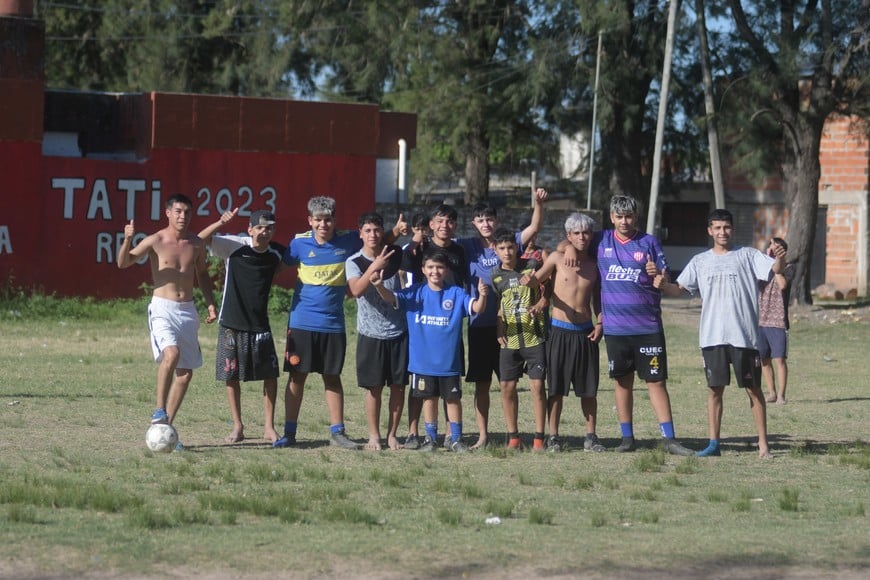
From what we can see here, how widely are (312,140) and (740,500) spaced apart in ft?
64.4

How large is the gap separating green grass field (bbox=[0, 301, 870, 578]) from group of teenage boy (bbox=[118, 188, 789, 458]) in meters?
0.48

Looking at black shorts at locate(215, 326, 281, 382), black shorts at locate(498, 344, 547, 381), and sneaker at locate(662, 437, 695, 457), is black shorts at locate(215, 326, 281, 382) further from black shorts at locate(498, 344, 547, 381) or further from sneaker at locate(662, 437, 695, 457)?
sneaker at locate(662, 437, 695, 457)

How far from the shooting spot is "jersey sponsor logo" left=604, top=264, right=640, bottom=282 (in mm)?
10344

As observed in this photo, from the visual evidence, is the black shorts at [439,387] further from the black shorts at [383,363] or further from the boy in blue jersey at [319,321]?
the boy in blue jersey at [319,321]

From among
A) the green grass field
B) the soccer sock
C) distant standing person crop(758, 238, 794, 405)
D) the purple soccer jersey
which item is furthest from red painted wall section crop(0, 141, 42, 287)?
the purple soccer jersey

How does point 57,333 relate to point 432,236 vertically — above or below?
below

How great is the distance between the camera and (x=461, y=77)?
3444cm

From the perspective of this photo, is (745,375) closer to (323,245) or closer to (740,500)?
(740,500)

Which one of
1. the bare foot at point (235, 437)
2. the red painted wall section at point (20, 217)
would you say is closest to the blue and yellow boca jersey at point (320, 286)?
the bare foot at point (235, 437)

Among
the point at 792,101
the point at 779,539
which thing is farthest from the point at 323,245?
the point at 792,101

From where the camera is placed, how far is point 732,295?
10.3 m

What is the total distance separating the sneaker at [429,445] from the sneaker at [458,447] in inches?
5.7

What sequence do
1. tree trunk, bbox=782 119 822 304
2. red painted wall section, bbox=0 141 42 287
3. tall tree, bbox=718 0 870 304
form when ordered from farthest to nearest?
tree trunk, bbox=782 119 822 304 → tall tree, bbox=718 0 870 304 → red painted wall section, bbox=0 141 42 287

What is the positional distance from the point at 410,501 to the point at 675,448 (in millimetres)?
3122
